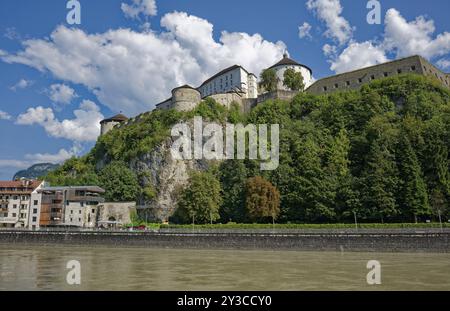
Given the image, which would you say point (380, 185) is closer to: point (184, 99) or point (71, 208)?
point (184, 99)

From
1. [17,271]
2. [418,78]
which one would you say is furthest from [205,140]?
[17,271]

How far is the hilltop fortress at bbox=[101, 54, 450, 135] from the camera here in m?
68.9

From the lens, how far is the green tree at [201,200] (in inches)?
2095

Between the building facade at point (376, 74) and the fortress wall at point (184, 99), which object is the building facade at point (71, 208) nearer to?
the fortress wall at point (184, 99)

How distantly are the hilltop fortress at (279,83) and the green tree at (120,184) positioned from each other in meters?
18.0

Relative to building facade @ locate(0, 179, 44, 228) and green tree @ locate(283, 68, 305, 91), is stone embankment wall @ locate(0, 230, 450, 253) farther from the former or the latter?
green tree @ locate(283, 68, 305, 91)

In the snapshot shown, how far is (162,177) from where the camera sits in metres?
63.0

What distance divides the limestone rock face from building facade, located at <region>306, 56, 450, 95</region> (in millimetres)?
30850

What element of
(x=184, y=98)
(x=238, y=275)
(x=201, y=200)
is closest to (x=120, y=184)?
(x=201, y=200)

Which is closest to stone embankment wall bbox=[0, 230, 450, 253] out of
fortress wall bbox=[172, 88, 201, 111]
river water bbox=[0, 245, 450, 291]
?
river water bbox=[0, 245, 450, 291]

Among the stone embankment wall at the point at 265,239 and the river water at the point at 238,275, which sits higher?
the stone embankment wall at the point at 265,239

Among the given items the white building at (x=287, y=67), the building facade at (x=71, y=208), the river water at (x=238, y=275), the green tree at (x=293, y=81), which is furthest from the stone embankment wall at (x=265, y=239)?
the white building at (x=287, y=67)

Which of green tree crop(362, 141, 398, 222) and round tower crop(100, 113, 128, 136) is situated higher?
round tower crop(100, 113, 128, 136)

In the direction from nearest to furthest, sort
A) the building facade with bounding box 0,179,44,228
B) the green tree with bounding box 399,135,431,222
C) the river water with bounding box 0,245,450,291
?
1. the river water with bounding box 0,245,450,291
2. the green tree with bounding box 399,135,431,222
3. the building facade with bounding box 0,179,44,228
